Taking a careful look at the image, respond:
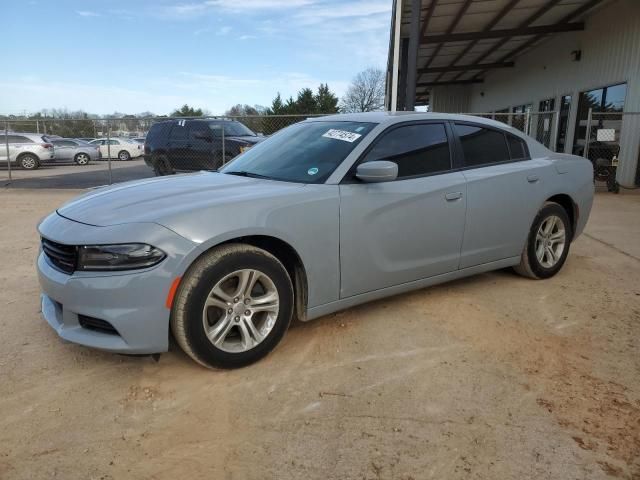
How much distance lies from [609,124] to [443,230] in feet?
41.4

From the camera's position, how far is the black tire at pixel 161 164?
12.1 m

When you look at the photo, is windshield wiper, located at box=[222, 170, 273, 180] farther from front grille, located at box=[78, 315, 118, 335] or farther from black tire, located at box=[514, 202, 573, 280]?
black tire, located at box=[514, 202, 573, 280]

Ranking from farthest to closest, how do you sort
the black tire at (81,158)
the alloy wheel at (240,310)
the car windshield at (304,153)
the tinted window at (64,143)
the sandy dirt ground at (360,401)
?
the black tire at (81,158), the tinted window at (64,143), the car windshield at (304,153), the alloy wheel at (240,310), the sandy dirt ground at (360,401)

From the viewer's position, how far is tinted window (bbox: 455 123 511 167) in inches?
158

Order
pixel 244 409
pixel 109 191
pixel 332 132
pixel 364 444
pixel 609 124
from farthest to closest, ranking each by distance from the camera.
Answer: pixel 609 124 < pixel 332 132 < pixel 109 191 < pixel 244 409 < pixel 364 444

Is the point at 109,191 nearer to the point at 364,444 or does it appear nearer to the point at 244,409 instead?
the point at 244,409

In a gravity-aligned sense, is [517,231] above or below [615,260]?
above

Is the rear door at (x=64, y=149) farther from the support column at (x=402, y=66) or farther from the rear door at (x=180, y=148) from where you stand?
the support column at (x=402, y=66)

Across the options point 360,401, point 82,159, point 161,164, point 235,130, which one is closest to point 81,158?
point 82,159

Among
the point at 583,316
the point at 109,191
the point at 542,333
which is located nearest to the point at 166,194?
A: the point at 109,191

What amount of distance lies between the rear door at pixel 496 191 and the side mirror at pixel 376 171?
36.6 inches

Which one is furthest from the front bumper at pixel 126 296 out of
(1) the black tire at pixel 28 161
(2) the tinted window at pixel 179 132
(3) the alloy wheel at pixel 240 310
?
(1) the black tire at pixel 28 161

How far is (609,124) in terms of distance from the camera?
13609 millimetres

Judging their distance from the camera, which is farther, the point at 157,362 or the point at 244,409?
the point at 157,362
